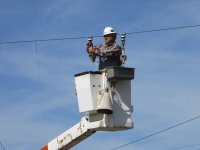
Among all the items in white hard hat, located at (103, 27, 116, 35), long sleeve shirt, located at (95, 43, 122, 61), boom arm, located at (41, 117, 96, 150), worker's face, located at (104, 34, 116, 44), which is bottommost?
boom arm, located at (41, 117, 96, 150)

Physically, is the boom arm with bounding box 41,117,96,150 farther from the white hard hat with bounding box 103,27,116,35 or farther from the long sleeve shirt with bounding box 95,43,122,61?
the white hard hat with bounding box 103,27,116,35

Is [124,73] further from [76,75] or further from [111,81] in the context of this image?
[76,75]

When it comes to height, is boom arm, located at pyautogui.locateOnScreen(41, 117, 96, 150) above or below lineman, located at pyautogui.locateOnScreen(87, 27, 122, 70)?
Result: below

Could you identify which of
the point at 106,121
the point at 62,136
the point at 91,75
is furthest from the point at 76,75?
the point at 62,136

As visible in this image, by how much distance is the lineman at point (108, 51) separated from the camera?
9.52 metres

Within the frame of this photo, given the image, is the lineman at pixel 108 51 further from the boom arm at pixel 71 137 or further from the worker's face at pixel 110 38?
the boom arm at pixel 71 137

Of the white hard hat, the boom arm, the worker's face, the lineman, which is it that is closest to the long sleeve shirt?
the lineman

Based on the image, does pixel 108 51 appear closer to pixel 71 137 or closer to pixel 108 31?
pixel 108 31

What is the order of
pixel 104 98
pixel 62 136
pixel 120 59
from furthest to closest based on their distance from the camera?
pixel 62 136
pixel 120 59
pixel 104 98

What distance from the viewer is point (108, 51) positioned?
9516mm

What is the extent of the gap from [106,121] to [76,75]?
3.16ft

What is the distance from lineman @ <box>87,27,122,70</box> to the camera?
9.52 meters

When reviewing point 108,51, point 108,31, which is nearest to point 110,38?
point 108,31

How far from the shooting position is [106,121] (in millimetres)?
9000
